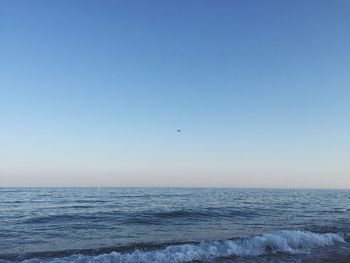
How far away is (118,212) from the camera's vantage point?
30.1 m

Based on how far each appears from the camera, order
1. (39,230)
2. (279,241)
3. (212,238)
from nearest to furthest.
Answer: (279,241) < (212,238) < (39,230)

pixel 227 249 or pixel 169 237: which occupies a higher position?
pixel 169 237

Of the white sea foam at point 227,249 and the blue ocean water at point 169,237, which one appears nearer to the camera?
the white sea foam at point 227,249

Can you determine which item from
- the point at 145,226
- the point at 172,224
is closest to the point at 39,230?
the point at 145,226

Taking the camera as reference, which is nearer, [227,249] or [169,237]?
[227,249]

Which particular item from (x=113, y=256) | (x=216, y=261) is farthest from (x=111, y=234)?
(x=216, y=261)

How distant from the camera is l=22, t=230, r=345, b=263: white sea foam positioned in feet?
45.1

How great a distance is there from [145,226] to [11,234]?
7.79m

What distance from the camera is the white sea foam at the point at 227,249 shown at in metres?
13.8

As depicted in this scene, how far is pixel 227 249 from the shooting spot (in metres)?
15.4

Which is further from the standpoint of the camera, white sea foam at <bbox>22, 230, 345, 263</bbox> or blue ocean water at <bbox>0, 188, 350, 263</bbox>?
blue ocean water at <bbox>0, 188, 350, 263</bbox>

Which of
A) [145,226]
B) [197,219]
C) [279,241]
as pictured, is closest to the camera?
[279,241]

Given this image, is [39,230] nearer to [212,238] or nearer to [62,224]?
[62,224]

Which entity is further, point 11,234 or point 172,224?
point 172,224
